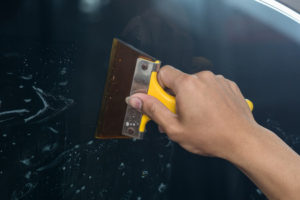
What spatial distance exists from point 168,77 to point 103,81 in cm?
18

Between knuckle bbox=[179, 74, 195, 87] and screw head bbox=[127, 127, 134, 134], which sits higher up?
knuckle bbox=[179, 74, 195, 87]

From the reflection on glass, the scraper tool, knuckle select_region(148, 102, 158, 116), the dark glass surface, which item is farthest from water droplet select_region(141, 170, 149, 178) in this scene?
the reflection on glass

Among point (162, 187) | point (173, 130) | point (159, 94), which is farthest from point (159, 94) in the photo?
point (162, 187)

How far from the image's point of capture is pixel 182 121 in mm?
645

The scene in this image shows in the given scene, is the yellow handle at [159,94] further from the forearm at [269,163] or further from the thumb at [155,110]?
the forearm at [269,163]

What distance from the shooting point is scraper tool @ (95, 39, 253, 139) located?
716 mm

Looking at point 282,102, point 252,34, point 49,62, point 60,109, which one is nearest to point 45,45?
point 49,62

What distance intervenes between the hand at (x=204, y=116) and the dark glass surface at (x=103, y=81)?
0.58 feet

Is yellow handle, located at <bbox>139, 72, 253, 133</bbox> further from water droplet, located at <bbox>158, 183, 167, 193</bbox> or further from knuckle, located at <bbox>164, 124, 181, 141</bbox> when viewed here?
water droplet, located at <bbox>158, 183, 167, 193</bbox>

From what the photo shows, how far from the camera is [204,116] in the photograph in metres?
0.63

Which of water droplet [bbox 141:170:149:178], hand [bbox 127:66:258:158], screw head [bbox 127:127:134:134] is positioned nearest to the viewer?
hand [bbox 127:66:258:158]

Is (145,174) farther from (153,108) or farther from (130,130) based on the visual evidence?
(153,108)

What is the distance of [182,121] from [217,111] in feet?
0.27

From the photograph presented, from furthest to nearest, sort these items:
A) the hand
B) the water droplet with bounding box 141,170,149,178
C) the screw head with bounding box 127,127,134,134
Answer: the water droplet with bounding box 141,170,149,178 → the screw head with bounding box 127,127,134,134 → the hand
